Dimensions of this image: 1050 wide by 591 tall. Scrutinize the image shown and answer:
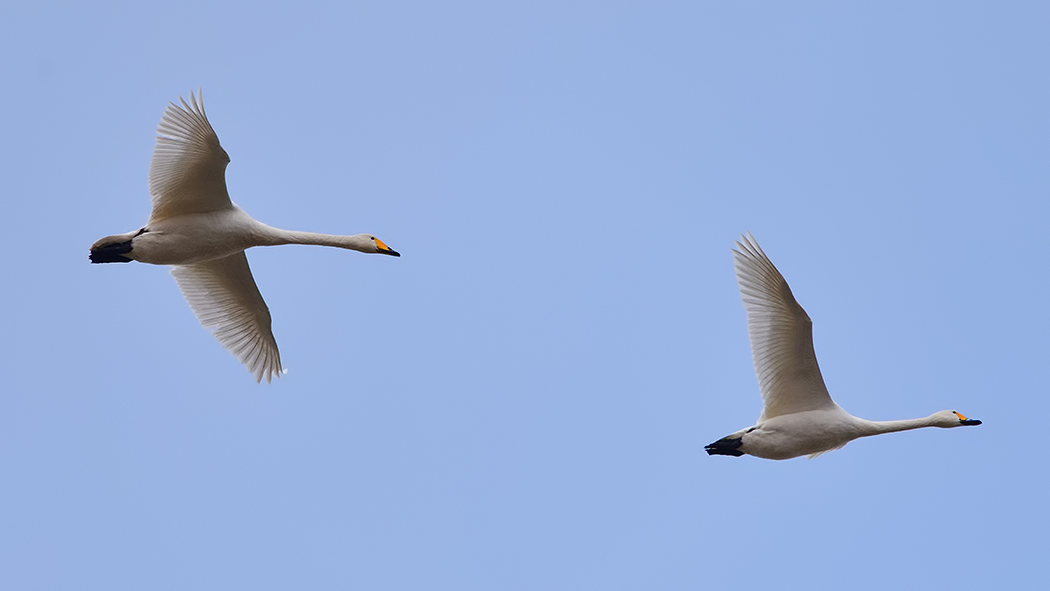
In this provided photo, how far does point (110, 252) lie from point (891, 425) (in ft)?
39.9

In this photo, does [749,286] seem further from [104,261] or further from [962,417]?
[104,261]

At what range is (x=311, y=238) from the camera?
24.1 metres

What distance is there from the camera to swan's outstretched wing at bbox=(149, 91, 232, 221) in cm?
2295

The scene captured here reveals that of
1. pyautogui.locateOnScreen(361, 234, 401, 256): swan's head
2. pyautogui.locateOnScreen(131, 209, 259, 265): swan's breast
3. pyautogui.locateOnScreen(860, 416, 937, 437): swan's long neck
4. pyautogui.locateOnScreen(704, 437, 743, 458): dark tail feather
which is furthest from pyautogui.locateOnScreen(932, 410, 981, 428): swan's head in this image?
pyautogui.locateOnScreen(131, 209, 259, 265): swan's breast

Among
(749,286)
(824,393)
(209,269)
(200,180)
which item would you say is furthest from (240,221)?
(824,393)

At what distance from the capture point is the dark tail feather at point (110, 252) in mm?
23469

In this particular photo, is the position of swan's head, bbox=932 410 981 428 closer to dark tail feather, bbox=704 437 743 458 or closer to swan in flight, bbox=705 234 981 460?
swan in flight, bbox=705 234 981 460

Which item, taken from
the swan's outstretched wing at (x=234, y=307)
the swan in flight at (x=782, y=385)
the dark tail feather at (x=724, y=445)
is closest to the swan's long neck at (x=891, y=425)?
the swan in flight at (x=782, y=385)

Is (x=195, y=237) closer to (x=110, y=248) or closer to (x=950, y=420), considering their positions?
(x=110, y=248)

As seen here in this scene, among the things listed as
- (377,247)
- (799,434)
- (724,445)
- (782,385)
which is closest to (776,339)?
(782,385)

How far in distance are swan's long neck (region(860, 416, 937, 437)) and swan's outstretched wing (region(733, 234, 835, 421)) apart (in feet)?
2.17

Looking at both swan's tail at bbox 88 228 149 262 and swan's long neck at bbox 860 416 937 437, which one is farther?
swan's tail at bbox 88 228 149 262

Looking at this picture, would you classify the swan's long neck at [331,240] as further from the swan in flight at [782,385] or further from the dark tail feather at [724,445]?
the dark tail feather at [724,445]

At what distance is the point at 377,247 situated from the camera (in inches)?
950
